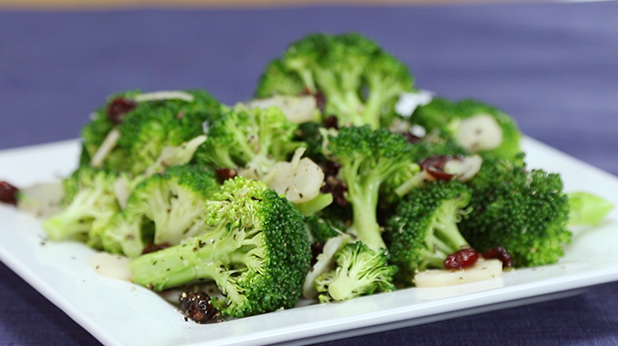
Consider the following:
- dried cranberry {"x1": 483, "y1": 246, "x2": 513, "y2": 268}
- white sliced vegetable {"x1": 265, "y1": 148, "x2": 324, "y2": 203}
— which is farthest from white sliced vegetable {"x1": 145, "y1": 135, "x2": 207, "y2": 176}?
dried cranberry {"x1": 483, "y1": 246, "x2": 513, "y2": 268}

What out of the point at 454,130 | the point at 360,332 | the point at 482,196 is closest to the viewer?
the point at 360,332

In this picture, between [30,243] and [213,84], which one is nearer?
[30,243]

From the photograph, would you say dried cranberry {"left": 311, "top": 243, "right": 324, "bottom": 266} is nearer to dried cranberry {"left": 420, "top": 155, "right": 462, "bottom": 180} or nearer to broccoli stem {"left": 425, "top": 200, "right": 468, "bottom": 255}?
broccoli stem {"left": 425, "top": 200, "right": 468, "bottom": 255}

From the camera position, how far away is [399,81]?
12.6ft

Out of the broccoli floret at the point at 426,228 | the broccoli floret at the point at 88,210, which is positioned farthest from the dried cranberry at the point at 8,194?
the broccoli floret at the point at 426,228

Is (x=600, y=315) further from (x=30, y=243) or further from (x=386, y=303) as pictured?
(x=30, y=243)

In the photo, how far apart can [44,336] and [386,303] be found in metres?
0.99

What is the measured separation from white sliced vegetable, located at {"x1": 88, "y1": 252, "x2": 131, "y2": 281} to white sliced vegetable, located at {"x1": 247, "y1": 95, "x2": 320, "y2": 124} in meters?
0.73

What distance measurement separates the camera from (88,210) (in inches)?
124

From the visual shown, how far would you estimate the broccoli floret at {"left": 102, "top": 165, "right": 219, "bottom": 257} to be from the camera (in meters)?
2.82

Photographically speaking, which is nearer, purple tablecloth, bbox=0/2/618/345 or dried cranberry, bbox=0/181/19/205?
dried cranberry, bbox=0/181/19/205

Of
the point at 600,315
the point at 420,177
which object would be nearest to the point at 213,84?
the point at 420,177

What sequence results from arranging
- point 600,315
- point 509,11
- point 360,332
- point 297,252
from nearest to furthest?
point 360,332
point 297,252
point 600,315
point 509,11

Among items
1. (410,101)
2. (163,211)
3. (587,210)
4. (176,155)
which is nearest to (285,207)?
(163,211)
